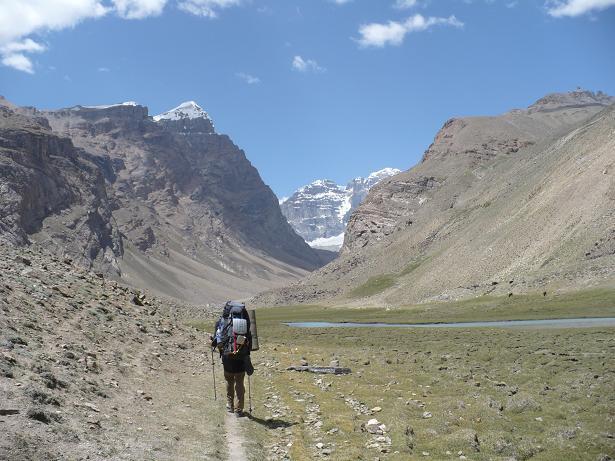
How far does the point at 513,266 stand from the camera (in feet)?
427

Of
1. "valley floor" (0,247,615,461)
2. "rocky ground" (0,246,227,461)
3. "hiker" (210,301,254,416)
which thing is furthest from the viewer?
"hiker" (210,301,254,416)

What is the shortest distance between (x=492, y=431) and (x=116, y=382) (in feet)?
40.2

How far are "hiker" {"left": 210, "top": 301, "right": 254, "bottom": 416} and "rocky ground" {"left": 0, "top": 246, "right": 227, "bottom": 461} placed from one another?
958 millimetres

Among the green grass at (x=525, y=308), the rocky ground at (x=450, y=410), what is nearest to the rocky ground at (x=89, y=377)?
the rocky ground at (x=450, y=410)

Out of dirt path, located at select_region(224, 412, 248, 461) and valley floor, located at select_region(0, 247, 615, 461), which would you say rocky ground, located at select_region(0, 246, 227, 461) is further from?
dirt path, located at select_region(224, 412, 248, 461)

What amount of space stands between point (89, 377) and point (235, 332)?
4.92 m

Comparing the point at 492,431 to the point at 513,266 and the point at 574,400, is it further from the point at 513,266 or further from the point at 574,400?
the point at 513,266

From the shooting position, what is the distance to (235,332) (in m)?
18.7

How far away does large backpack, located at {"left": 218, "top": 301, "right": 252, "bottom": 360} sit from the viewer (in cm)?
1869

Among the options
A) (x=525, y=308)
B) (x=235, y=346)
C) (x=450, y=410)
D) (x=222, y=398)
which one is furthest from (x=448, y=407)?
(x=525, y=308)

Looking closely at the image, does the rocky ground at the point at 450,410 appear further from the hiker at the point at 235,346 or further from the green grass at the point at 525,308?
the green grass at the point at 525,308

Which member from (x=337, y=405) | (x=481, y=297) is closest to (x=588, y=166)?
(x=481, y=297)

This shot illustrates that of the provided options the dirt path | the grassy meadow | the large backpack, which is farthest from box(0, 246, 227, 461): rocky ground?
the grassy meadow

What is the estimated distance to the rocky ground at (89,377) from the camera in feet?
41.1
